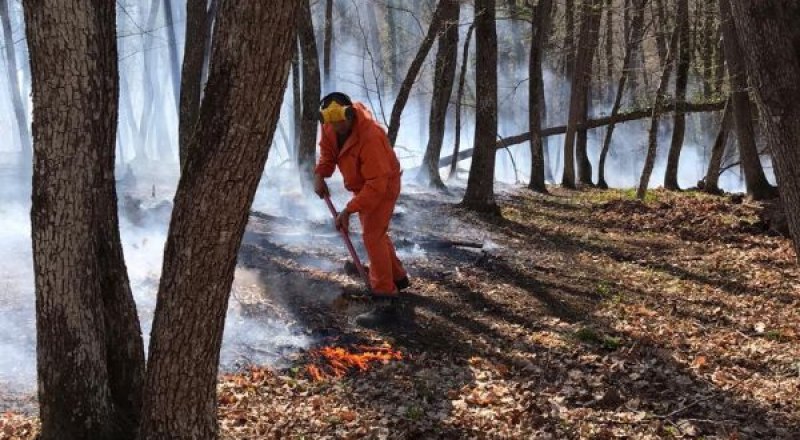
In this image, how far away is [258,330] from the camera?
19.8ft

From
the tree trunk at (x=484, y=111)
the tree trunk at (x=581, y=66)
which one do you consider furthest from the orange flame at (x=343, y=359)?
the tree trunk at (x=581, y=66)

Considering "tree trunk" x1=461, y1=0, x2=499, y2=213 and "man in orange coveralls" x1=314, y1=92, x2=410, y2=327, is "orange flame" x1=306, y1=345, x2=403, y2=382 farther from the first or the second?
"tree trunk" x1=461, y1=0, x2=499, y2=213

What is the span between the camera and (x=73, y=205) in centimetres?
329

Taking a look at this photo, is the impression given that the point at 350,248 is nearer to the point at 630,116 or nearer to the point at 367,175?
the point at 367,175

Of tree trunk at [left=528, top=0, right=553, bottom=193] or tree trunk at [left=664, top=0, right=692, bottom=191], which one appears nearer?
tree trunk at [left=664, top=0, right=692, bottom=191]

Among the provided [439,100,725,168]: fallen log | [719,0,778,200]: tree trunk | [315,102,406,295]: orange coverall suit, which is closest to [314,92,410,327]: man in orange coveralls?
[315,102,406,295]: orange coverall suit

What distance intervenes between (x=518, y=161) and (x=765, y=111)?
40315mm

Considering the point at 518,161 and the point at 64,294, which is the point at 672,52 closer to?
the point at 64,294

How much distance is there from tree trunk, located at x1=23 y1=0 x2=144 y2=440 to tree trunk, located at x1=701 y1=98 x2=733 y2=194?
45.8 feet

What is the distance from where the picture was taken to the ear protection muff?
5762 millimetres

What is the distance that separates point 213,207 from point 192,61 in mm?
7700

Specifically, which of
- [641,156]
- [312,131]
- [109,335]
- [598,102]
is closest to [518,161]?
[641,156]

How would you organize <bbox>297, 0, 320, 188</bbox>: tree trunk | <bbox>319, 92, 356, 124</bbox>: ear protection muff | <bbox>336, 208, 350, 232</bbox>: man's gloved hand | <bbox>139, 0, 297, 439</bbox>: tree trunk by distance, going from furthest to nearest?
<bbox>297, 0, 320, 188</bbox>: tree trunk < <bbox>336, 208, 350, 232</bbox>: man's gloved hand < <bbox>319, 92, 356, 124</bbox>: ear protection muff < <bbox>139, 0, 297, 439</bbox>: tree trunk

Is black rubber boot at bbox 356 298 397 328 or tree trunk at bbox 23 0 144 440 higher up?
A: tree trunk at bbox 23 0 144 440
